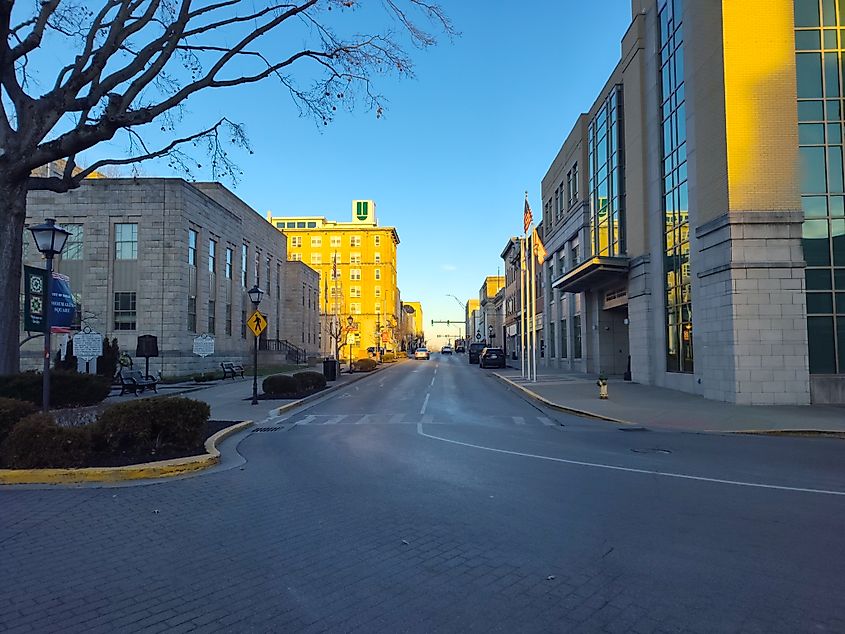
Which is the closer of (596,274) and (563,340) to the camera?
(596,274)

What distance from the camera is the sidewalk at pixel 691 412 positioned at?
13609mm

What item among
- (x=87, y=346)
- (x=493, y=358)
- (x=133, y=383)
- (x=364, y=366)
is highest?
(x=87, y=346)

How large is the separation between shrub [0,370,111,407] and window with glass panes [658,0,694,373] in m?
19.5

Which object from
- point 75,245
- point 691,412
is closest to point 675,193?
point 691,412

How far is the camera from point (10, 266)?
49.4 feet

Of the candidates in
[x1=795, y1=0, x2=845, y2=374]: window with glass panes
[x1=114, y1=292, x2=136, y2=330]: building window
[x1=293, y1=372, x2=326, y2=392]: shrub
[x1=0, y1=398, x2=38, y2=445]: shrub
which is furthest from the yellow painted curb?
[x1=114, y1=292, x2=136, y2=330]: building window

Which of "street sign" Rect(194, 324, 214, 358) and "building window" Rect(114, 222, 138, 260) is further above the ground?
"building window" Rect(114, 222, 138, 260)

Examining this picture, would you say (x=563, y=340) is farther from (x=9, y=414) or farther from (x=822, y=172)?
(x=9, y=414)

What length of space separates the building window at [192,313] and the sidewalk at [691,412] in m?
25.1

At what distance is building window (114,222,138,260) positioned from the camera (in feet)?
117

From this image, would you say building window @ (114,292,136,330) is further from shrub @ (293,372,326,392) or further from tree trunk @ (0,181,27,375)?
tree trunk @ (0,181,27,375)

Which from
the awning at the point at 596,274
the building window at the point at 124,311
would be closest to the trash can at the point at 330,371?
the building window at the point at 124,311

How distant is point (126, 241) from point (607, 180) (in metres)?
28.3

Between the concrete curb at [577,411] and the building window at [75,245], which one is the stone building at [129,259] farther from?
the concrete curb at [577,411]
